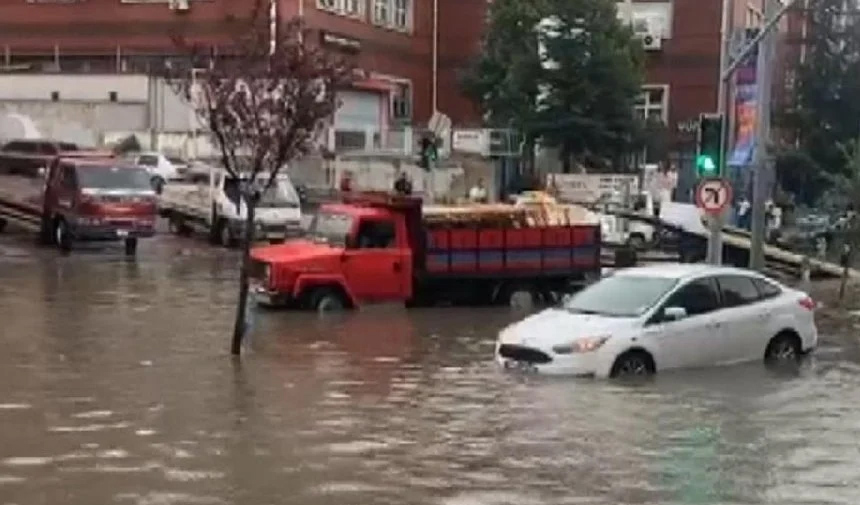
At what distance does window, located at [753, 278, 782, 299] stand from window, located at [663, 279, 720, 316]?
3.12ft

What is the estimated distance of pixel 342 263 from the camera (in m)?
26.7

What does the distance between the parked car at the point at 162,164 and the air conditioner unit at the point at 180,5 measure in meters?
7.53

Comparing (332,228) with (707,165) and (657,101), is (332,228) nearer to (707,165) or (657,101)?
(707,165)

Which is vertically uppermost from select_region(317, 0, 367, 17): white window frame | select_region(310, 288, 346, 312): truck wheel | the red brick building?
select_region(317, 0, 367, 17): white window frame

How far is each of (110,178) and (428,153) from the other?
51.8 ft

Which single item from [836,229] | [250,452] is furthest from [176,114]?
[250,452]

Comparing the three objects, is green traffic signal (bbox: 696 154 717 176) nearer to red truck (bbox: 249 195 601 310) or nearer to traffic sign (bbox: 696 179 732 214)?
traffic sign (bbox: 696 179 732 214)

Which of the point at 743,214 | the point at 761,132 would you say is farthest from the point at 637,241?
the point at 761,132

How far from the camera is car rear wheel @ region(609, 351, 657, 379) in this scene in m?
18.0

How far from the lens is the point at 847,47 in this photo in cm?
6525

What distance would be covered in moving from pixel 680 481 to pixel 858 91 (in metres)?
55.4

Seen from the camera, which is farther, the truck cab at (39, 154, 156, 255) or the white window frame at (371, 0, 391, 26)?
the white window frame at (371, 0, 391, 26)

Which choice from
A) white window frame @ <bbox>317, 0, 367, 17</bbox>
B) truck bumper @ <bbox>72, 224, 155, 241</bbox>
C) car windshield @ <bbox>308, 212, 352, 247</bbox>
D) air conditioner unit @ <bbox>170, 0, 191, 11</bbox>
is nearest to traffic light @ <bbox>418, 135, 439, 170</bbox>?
white window frame @ <bbox>317, 0, 367, 17</bbox>

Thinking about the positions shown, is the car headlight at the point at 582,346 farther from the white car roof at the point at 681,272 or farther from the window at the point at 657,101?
the window at the point at 657,101
